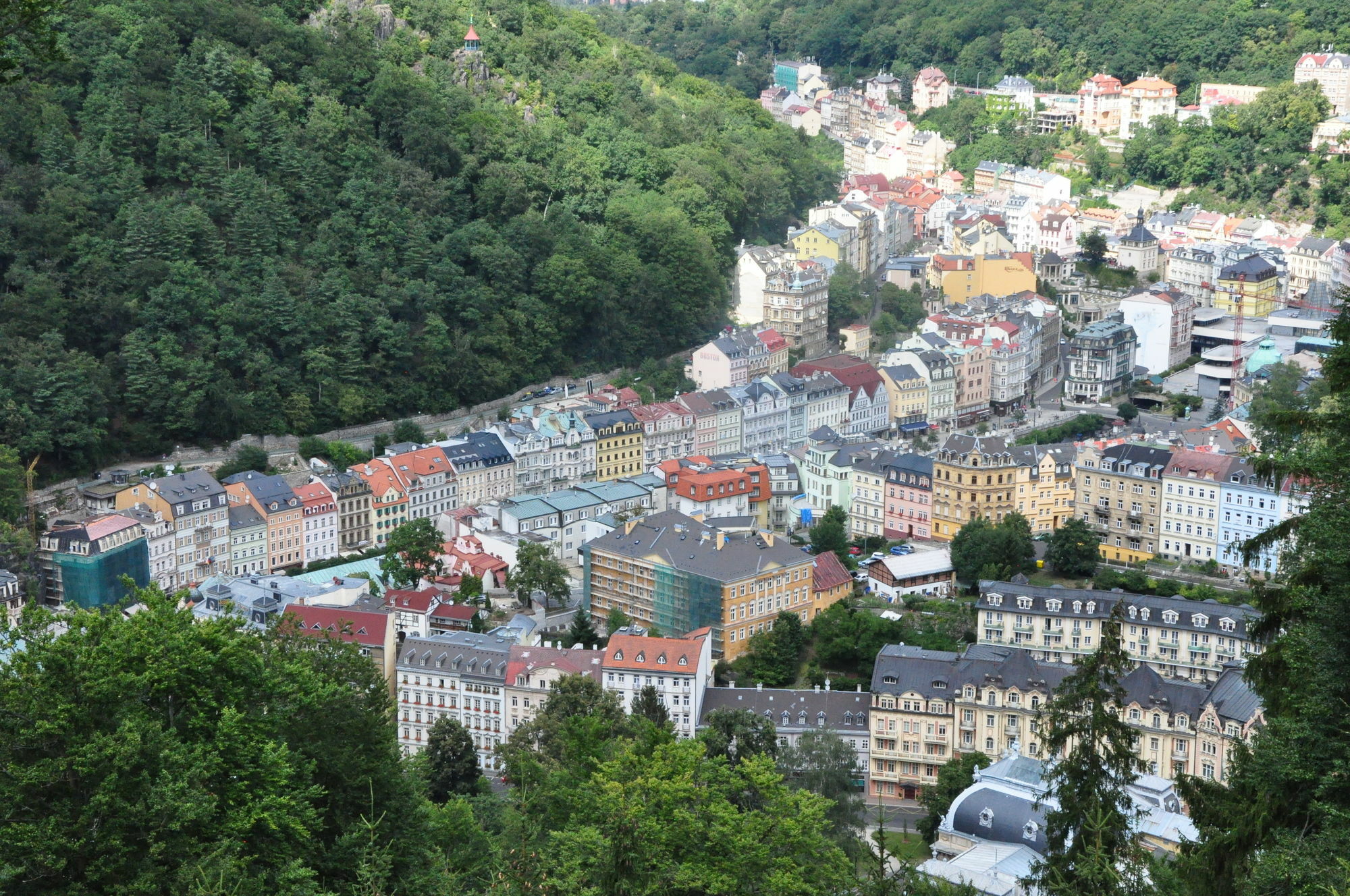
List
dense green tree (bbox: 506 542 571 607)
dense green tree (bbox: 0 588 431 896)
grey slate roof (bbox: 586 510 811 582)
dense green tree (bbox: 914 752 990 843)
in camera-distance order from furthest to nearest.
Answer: dense green tree (bbox: 506 542 571 607), grey slate roof (bbox: 586 510 811 582), dense green tree (bbox: 914 752 990 843), dense green tree (bbox: 0 588 431 896)

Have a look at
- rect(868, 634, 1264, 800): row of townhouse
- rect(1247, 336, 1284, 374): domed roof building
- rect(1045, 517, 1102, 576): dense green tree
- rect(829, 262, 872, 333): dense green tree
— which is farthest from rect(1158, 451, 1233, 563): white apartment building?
rect(829, 262, 872, 333): dense green tree

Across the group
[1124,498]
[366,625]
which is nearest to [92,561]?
[366,625]

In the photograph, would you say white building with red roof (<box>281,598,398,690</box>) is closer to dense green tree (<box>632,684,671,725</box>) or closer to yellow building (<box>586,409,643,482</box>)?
dense green tree (<box>632,684,671,725</box>)

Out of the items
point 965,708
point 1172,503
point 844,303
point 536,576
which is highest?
point 844,303

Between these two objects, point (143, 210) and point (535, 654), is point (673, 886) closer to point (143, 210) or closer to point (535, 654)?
point (535, 654)

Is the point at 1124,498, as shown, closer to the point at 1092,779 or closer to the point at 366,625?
the point at 366,625

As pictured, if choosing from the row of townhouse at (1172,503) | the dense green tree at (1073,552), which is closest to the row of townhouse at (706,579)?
the dense green tree at (1073,552)

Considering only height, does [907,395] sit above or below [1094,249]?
below
